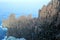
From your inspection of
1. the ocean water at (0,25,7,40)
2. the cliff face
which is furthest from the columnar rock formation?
the ocean water at (0,25,7,40)

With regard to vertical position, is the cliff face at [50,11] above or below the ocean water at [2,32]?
above

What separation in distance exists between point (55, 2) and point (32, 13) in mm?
673

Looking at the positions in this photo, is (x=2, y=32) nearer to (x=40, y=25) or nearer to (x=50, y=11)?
(x=40, y=25)

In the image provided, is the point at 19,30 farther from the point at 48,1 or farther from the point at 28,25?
the point at 48,1

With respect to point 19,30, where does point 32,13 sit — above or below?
above

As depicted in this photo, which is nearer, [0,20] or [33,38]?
[33,38]

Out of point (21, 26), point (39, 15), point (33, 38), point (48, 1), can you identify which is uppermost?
point (48, 1)

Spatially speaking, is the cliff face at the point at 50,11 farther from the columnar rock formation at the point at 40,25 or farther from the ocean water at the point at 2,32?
the ocean water at the point at 2,32

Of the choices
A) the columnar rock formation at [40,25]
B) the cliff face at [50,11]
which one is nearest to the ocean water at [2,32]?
Answer: the columnar rock formation at [40,25]

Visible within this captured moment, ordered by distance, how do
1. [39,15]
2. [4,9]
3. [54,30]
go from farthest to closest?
1. [4,9]
2. [39,15]
3. [54,30]

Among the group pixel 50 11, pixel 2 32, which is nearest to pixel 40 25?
pixel 50 11

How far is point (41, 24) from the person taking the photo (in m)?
3.71

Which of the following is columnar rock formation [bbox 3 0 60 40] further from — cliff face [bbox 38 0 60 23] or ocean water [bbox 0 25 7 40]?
ocean water [bbox 0 25 7 40]

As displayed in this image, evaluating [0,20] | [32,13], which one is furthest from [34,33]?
[0,20]
